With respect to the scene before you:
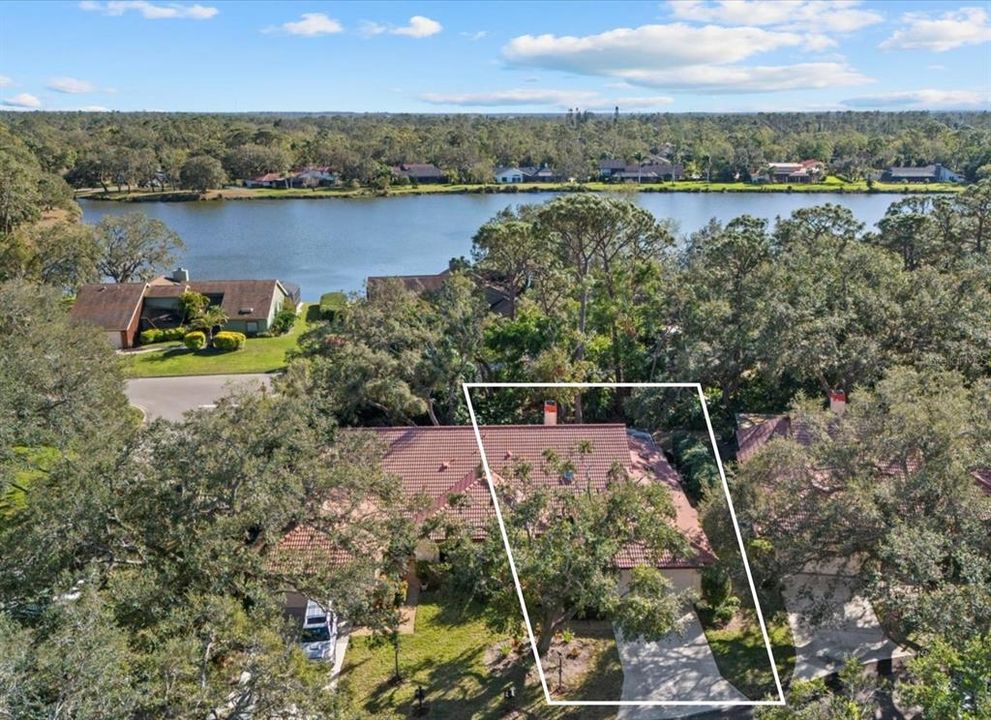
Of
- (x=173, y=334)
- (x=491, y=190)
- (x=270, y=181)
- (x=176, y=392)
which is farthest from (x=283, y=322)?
(x=270, y=181)

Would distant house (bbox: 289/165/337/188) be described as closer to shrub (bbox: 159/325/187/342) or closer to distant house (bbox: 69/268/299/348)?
distant house (bbox: 69/268/299/348)

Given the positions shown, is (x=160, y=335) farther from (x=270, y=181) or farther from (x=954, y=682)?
(x=270, y=181)

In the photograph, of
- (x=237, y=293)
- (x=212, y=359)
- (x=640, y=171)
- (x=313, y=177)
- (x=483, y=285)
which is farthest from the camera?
(x=640, y=171)

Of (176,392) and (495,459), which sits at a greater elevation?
(495,459)

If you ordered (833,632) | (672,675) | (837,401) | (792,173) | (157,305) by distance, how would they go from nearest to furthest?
(672,675) < (833,632) < (837,401) < (157,305) < (792,173)

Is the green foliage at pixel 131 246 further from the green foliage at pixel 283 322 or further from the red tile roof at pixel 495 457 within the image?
the red tile roof at pixel 495 457

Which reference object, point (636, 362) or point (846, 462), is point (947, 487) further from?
point (636, 362)

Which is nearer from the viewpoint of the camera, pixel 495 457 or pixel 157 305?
pixel 495 457
